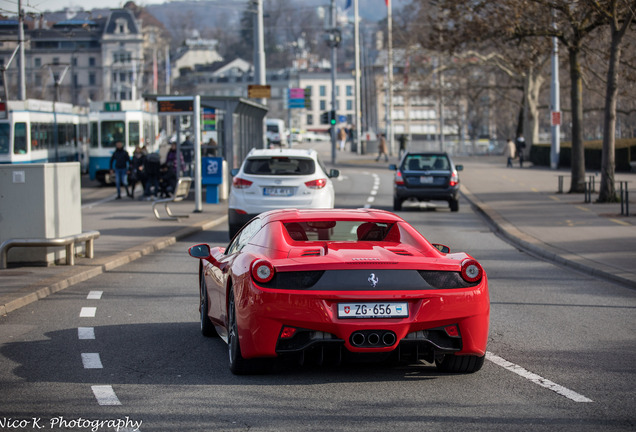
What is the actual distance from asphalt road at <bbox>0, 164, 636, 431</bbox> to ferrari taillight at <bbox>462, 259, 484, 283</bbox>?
0.73 metres

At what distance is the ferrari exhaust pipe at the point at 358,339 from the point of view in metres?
6.80

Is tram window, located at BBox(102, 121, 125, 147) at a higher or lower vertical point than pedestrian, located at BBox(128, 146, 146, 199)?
higher

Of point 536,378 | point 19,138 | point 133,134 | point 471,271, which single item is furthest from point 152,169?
point 536,378

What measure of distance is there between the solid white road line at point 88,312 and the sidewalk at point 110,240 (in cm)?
73

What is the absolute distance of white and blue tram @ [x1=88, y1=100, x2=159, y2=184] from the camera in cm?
4291

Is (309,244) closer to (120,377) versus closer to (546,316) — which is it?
(120,377)

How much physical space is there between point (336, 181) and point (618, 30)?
64.8 feet

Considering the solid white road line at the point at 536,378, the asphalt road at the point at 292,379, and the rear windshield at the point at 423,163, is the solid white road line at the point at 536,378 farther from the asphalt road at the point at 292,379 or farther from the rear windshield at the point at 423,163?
the rear windshield at the point at 423,163

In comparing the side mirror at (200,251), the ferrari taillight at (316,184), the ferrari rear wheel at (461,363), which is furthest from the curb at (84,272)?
the ferrari rear wheel at (461,363)

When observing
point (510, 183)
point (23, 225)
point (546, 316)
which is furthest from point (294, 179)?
point (510, 183)

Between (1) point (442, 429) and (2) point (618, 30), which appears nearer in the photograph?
(1) point (442, 429)

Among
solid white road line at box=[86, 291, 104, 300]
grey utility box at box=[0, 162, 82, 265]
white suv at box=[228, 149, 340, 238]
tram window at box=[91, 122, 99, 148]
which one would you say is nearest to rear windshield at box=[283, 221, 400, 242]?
solid white road line at box=[86, 291, 104, 300]

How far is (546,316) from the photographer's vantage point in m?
10.4

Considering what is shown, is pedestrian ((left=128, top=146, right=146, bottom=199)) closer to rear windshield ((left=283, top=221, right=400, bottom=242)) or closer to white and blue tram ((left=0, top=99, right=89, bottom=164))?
white and blue tram ((left=0, top=99, right=89, bottom=164))
